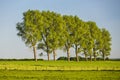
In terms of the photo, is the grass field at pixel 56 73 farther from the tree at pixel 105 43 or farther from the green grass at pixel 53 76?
the tree at pixel 105 43

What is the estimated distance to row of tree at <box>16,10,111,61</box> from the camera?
Result: 107 m

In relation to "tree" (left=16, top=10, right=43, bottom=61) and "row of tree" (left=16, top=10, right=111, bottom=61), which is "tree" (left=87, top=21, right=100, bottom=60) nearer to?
"row of tree" (left=16, top=10, right=111, bottom=61)

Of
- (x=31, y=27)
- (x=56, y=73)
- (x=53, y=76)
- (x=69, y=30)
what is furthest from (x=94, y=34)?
(x=53, y=76)

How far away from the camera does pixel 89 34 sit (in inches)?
4980

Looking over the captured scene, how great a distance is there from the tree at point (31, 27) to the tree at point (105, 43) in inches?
1422

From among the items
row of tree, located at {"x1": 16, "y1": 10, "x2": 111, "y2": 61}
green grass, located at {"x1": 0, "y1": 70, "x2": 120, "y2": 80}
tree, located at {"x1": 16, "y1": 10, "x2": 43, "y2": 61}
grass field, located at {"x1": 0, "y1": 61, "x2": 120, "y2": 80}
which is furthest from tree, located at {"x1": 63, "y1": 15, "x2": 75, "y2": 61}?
green grass, located at {"x1": 0, "y1": 70, "x2": 120, "y2": 80}

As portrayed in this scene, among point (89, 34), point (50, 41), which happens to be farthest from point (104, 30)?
point (50, 41)

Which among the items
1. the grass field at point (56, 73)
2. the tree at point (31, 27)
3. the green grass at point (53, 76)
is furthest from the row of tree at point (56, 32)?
the green grass at point (53, 76)

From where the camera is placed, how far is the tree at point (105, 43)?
139 metres

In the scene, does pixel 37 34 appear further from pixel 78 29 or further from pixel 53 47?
pixel 78 29

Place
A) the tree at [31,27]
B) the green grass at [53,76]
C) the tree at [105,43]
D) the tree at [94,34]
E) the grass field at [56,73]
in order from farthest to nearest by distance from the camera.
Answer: the tree at [105,43] < the tree at [94,34] < the tree at [31,27] < the grass field at [56,73] < the green grass at [53,76]

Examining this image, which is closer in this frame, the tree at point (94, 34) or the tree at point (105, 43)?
the tree at point (94, 34)

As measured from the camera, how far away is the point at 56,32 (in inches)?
4439

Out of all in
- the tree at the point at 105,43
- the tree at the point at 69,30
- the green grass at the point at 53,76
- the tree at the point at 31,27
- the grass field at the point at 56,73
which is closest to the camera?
the green grass at the point at 53,76
